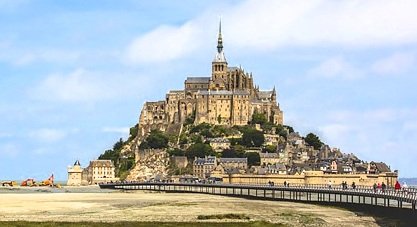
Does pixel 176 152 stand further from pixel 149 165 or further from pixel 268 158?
pixel 268 158

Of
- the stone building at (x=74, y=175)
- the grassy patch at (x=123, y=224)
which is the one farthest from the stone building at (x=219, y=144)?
the grassy patch at (x=123, y=224)

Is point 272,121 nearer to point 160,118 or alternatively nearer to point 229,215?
point 160,118

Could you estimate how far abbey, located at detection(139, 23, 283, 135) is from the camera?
176 m

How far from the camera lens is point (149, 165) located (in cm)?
16588

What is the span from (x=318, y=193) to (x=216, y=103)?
Result: 99455mm

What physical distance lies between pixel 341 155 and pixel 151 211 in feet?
370

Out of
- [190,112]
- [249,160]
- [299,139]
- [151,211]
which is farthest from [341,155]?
[151,211]

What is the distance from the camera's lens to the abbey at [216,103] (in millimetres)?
176250

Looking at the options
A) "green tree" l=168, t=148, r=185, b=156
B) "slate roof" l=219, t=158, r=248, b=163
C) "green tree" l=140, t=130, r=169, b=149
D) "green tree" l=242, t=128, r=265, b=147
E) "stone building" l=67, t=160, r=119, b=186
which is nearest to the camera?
"slate roof" l=219, t=158, r=248, b=163

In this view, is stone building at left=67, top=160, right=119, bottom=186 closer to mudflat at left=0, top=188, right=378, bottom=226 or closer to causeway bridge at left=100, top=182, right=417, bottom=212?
causeway bridge at left=100, top=182, right=417, bottom=212

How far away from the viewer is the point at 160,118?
183 metres

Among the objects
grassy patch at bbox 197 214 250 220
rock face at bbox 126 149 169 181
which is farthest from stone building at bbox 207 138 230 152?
grassy patch at bbox 197 214 250 220

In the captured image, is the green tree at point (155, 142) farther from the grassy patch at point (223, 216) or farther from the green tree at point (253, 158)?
the grassy patch at point (223, 216)

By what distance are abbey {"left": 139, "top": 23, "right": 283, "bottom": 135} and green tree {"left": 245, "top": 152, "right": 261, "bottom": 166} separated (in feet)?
60.8
